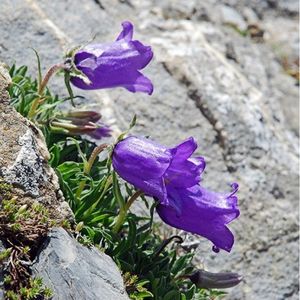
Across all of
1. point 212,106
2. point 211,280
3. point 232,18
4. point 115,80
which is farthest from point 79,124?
point 232,18

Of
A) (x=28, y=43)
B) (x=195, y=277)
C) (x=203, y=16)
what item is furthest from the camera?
(x=203, y=16)

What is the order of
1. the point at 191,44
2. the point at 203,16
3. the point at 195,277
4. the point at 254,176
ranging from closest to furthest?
the point at 195,277 → the point at 254,176 → the point at 191,44 → the point at 203,16

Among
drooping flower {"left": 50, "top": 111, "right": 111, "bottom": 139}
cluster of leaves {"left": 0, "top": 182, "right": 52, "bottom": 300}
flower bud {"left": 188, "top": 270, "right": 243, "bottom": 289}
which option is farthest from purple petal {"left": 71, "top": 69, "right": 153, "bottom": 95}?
flower bud {"left": 188, "top": 270, "right": 243, "bottom": 289}

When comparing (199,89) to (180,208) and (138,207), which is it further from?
(180,208)

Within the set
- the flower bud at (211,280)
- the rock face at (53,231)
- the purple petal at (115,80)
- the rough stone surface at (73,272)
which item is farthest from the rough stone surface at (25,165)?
the flower bud at (211,280)

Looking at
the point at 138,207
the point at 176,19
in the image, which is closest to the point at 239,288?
the point at 138,207

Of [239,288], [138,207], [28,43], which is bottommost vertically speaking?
[239,288]

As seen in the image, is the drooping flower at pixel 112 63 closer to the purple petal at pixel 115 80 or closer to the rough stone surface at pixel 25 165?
the purple petal at pixel 115 80

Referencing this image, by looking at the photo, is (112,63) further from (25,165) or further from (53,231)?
(53,231)

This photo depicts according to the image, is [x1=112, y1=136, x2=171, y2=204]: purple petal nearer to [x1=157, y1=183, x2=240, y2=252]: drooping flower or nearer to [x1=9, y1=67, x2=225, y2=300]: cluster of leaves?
[x1=9, y1=67, x2=225, y2=300]: cluster of leaves
